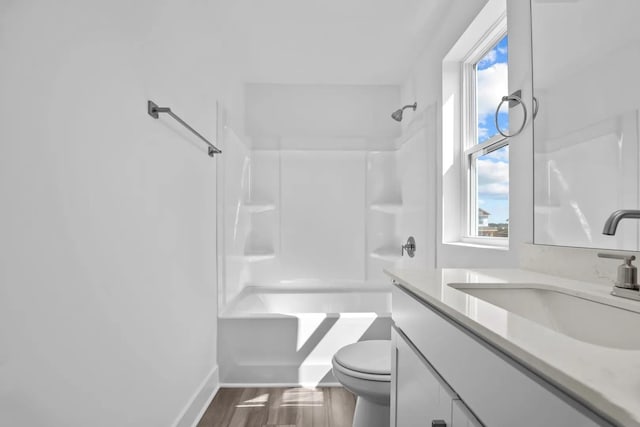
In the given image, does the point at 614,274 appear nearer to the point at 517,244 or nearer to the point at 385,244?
the point at 517,244

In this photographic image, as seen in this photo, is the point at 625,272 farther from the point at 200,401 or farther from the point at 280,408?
the point at 200,401

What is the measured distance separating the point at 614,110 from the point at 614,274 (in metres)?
0.43

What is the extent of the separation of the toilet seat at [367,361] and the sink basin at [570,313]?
668 mm

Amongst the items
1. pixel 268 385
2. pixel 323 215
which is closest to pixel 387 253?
pixel 323 215

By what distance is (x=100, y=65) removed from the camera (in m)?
1.09

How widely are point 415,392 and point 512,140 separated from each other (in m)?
1.07

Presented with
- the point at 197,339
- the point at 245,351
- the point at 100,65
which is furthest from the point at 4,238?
the point at 245,351

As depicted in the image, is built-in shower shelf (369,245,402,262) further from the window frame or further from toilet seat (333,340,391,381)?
toilet seat (333,340,391,381)

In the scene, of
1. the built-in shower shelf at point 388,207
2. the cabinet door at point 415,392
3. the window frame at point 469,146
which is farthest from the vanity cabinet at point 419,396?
the built-in shower shelf at point 388,207

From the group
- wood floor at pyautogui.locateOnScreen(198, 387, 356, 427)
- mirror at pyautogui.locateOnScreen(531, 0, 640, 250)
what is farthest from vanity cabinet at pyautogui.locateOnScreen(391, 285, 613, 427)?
wood floor at pyautogui.locateOnScreen(198, 387, 356, 427)

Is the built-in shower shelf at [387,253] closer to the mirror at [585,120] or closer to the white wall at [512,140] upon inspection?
the white wall at [512,140]

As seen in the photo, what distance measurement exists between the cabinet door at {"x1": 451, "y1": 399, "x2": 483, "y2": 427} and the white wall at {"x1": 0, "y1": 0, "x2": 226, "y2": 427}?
35.8 inches

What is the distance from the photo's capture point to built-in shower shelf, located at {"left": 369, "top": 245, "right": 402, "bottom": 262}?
3.34 metres

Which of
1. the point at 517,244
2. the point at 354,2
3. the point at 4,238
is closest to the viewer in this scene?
the point at 4,238
